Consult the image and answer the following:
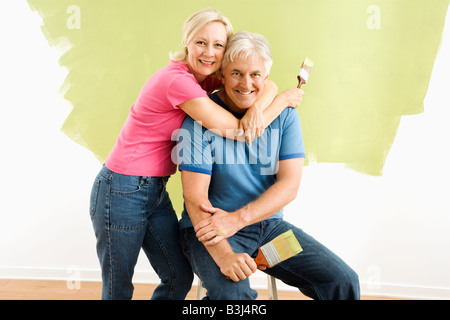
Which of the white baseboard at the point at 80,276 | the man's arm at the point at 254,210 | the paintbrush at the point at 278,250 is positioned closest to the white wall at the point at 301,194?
the white baseboard at the point at 80,276

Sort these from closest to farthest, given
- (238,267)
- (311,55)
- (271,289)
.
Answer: (238,267), (271,289), (311,55)

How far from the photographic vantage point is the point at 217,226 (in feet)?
4.36

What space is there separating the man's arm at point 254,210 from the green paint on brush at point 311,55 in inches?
30.5

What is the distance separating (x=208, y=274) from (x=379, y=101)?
136 cm

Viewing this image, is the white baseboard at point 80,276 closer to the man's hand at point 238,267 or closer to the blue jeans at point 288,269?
the blue jeans at point 288,269

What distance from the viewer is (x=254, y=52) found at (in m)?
1.42

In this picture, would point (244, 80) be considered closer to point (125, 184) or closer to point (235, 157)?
point (235, 157)

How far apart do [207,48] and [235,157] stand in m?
0.39

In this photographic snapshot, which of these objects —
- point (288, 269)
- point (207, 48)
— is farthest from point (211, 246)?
point (207, 48)

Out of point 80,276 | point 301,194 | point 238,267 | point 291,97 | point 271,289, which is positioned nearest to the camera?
point 238,267

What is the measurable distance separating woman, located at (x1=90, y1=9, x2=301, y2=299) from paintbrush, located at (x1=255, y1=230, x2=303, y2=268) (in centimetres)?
36

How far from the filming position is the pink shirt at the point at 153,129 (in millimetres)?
1360

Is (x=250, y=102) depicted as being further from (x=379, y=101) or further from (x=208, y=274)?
(x=379, y=101)

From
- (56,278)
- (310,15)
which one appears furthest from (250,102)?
(56,278)
